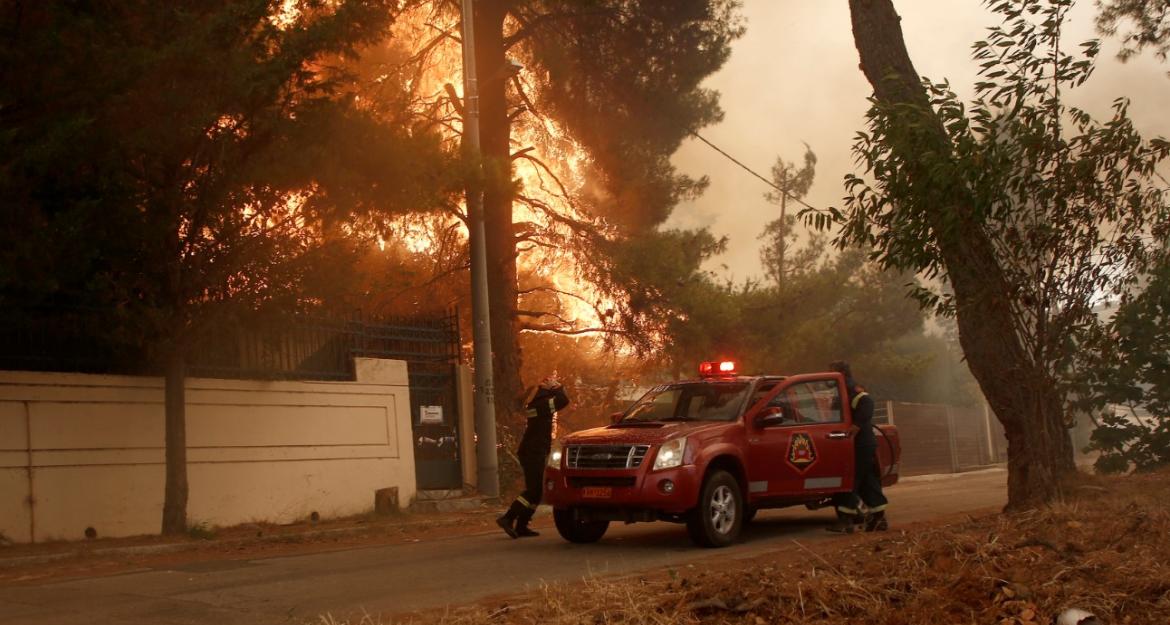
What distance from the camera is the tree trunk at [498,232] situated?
21719 mm

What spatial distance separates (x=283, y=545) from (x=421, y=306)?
9.39 meters

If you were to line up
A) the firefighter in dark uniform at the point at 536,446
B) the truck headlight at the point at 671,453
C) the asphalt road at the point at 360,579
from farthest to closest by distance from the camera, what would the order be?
the firefighter in dark uniform at the point at 536,446 < the truck headlight at the point at 671,453 < the asphalt road at the point at 360,579

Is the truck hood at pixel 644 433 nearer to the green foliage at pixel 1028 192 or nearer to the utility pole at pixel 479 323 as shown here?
the green foliage at pixel 1028 192

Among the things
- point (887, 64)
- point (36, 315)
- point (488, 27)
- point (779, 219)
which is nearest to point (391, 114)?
point (488, 27)

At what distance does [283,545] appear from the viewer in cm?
1387

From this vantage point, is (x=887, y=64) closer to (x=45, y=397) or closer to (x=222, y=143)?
(x=222, y=143)

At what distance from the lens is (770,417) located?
38.6 ft

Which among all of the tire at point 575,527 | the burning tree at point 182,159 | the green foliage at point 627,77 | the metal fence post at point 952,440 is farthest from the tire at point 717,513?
the metal fence post at point 952,440

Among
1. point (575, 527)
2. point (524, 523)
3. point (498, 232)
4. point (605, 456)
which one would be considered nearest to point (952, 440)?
point (498, 232)

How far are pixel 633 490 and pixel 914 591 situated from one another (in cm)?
468

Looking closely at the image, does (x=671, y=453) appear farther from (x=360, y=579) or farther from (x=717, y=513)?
(x=360, y=579)

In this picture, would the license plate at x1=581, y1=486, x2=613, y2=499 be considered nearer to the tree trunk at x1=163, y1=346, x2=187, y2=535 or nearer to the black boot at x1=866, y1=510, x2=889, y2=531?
the black boot at x1=866, y1=510, x2=889, y2=531

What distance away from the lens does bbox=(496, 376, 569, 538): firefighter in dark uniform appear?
40.5 feet

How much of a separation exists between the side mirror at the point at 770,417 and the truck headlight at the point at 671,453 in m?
1.12
